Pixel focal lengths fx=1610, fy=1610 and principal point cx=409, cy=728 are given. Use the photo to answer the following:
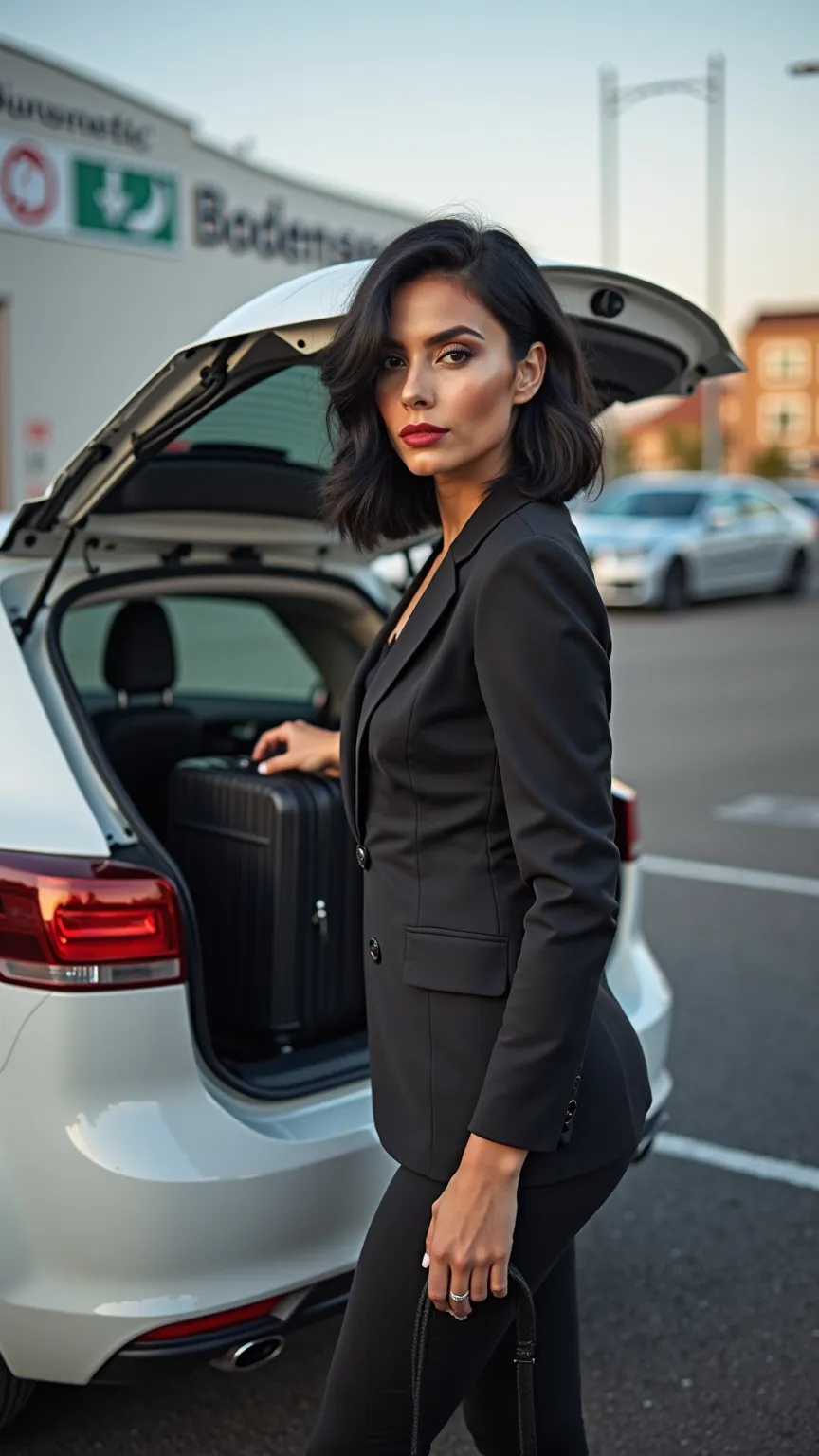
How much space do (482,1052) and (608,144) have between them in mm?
37127

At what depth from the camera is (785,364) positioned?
92188 mm

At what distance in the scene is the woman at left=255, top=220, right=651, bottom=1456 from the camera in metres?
1.71

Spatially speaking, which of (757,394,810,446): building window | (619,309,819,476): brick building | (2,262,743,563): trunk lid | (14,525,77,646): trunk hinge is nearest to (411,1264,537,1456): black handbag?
(2,262,743,563): trunk lid

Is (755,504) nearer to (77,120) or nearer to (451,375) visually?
(77,120)

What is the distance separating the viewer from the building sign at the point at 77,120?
65.5ft

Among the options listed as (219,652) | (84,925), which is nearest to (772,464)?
(219,652)

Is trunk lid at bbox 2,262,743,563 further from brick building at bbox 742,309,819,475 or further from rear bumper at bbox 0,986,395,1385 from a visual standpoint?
brick building at bbox 742,309,819,475

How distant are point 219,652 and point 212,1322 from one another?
336 centimetres

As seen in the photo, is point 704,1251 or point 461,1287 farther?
point 704,1251

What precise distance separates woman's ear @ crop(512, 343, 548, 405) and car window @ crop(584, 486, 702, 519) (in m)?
18.2

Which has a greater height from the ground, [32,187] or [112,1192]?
[32,187]

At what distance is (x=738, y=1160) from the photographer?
4109mm

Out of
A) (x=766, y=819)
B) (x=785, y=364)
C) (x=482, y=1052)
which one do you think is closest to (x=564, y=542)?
(x=482, y=1052)

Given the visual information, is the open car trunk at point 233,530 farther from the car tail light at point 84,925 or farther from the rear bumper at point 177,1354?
the rear bumper at point 177,1354
